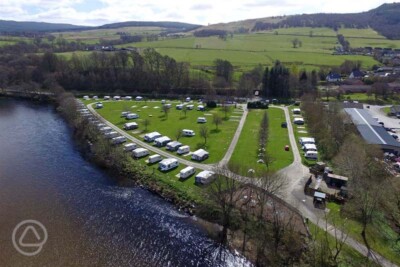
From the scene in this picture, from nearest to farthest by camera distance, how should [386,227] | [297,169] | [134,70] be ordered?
[386,227], [297,169], [134,70]

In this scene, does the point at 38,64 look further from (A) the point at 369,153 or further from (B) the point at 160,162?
(A) the point at 369,153

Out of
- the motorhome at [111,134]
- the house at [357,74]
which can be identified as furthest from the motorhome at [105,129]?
the house at [357,74]

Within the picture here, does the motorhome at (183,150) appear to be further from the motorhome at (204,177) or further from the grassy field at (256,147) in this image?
the motorhome at (204,177)

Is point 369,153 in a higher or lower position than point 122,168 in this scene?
higher

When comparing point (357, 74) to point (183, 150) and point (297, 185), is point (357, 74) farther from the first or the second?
point (297, 185)

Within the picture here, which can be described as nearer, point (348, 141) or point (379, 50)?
point (348, 141)

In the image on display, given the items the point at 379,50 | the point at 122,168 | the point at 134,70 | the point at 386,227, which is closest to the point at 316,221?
the point at 386,227

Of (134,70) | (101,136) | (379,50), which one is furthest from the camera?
(379,50)

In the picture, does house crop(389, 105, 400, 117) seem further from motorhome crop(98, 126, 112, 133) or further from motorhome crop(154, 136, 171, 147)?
motorhome crop(98, 126, 112, 133)
